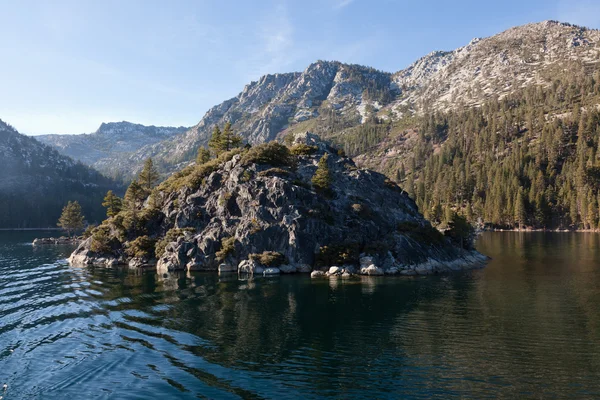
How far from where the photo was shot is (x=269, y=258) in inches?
3031

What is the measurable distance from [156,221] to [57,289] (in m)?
36.6

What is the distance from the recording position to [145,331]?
38469 millimetres

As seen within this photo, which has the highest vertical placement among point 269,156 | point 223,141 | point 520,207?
point 223,141

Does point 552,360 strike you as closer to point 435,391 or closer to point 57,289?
point 435,391

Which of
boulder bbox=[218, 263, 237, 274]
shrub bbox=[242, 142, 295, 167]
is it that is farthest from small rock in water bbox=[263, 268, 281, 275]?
shrub bbox=[242, 142, 295, 167]

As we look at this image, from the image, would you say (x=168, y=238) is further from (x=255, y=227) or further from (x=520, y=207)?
(x=520, y=207)

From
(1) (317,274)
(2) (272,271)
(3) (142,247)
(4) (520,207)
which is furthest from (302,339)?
(4) (520,207)

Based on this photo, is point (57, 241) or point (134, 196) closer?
point (134, 196)

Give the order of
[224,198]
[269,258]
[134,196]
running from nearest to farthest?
[269,258] < [224,198] < [134,196]

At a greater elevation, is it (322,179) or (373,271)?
(322,179)

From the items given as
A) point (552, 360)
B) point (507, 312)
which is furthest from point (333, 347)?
point (507, 312)

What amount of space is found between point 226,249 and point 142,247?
23.5m

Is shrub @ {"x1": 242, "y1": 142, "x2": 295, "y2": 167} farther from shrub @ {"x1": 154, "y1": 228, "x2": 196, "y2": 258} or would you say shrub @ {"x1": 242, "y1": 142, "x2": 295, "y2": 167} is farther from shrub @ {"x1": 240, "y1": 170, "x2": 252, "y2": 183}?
shrub @ {"x1": 154, "y1": 228, "x2": 196, "y2": 258}

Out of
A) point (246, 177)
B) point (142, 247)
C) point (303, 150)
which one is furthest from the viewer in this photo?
point (303, 150)
